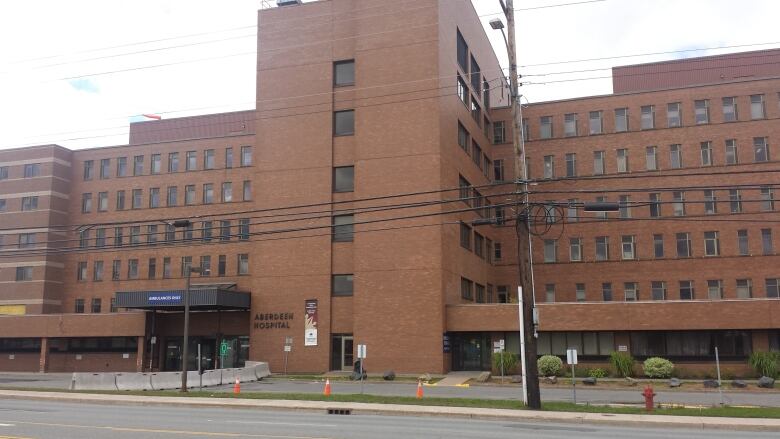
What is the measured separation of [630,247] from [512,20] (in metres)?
37.3

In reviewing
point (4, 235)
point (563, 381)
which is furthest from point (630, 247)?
point (4, 235)

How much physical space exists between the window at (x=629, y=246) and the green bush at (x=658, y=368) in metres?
18.4

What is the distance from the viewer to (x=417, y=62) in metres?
46.1

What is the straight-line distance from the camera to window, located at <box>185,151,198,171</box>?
59.7 m

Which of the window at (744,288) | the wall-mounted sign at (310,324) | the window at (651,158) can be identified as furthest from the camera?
the window at (651,158)

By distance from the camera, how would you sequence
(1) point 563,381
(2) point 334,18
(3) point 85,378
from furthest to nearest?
(2) point 334,18, (1) point 563,381, (3) point 85,378

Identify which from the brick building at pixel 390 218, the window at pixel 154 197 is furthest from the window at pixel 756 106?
the window at pixel 154 197

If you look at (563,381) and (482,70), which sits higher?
(482,70)

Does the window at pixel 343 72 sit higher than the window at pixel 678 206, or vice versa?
the window at pixel 343 72

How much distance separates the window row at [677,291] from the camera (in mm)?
53625

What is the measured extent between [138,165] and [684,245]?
152 feet

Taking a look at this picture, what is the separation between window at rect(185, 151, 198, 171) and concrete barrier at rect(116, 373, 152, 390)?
27.3m

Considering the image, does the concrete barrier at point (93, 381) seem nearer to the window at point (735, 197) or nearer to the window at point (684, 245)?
Result: the window at point (684, 245)

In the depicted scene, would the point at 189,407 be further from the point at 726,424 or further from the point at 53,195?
the point at 53,195
